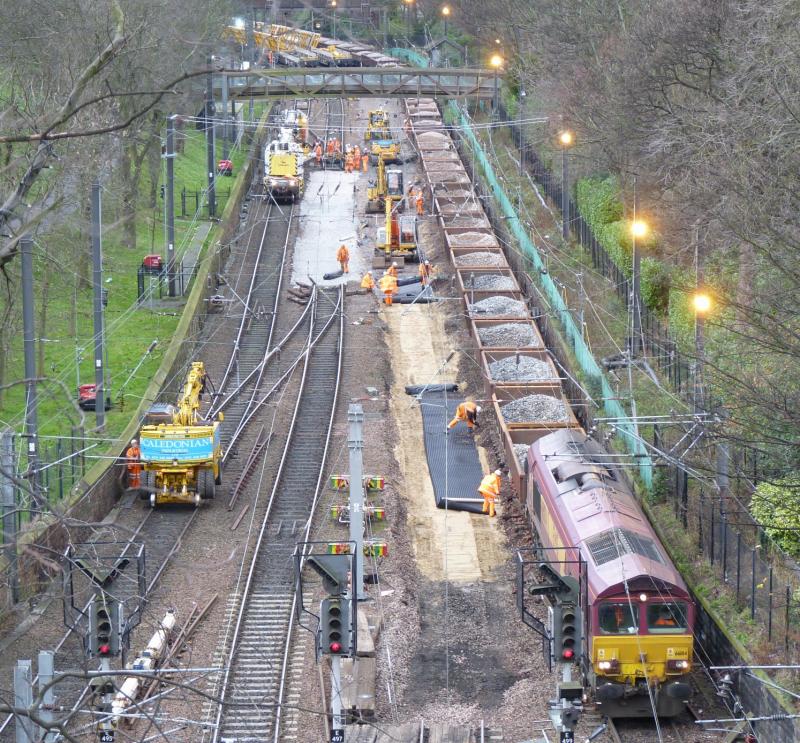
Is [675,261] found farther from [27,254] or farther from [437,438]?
[27,254]

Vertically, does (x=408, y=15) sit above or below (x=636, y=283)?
above

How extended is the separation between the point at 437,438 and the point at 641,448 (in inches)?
302

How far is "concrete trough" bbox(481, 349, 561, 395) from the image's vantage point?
37.7m

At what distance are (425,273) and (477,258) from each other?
2208 mm

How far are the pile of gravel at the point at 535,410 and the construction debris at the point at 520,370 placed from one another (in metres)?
1.88

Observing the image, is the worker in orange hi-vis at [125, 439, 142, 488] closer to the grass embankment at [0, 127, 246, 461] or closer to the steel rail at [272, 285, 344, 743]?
the grass embankment at [0, 127, 246, 461]

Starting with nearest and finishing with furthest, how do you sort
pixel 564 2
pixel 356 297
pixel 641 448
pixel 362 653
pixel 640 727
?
pixel 640 727 < pixel 362 653 < pixel 641 448 < pixel 356 297 < pixel 564 2

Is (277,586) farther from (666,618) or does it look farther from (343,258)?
(343,258)

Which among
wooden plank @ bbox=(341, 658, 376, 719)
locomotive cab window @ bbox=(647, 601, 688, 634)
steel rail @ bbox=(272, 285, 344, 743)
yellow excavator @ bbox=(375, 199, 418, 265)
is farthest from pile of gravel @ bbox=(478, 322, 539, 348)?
locomotive cab window @ bbox=(647, 601, 688, 634)

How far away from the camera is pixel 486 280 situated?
158 feet

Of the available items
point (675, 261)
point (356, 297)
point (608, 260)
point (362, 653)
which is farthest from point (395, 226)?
point (362, 653)

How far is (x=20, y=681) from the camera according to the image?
13.3 metres

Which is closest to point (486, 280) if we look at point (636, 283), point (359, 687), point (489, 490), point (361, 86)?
point (636, 283)

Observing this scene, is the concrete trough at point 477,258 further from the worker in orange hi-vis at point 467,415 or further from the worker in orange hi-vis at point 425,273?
the worker in orange hi-vis at point 467,415
